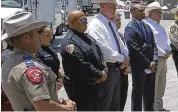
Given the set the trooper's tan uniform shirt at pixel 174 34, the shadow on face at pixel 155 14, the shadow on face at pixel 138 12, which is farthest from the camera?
the trooper's tan uniform shirt at pixel 174 34

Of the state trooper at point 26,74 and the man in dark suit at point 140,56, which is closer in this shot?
the state trooper at point 26,74

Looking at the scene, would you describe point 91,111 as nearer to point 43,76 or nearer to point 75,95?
point 75,95

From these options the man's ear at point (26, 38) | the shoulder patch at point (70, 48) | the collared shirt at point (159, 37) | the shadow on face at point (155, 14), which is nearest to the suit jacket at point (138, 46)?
the collared shirt at point (159, 37)

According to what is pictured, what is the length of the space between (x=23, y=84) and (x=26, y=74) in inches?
2.9

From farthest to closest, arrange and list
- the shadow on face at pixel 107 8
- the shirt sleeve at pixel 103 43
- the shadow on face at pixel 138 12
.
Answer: the shadow on face at pixel 138 12, the shadow on face at pixel 107 8, the shirt sleeve at pixel 103 43

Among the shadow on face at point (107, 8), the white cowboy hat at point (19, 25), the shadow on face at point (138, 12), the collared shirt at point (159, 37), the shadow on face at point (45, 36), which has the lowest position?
the collared shirt at point (159, 37)

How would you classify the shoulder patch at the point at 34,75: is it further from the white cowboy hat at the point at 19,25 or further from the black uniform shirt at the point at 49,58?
the black uniform shirt at the point at 49,58

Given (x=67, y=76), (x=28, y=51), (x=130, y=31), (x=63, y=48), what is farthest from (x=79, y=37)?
(x=28, y=51)

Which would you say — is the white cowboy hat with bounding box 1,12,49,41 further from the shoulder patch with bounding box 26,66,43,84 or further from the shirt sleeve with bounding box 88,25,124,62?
the shirt sleeve with bounding box 88,25,124,62

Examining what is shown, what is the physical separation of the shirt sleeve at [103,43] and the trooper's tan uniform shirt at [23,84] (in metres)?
1.94

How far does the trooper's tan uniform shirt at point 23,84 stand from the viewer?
246 centimetres

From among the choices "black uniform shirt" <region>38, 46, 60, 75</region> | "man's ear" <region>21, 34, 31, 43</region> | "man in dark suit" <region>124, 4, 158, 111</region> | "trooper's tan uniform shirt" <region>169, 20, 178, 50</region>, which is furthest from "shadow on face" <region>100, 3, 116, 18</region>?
"man's ear" <region>21, 34, 31, 43</region>

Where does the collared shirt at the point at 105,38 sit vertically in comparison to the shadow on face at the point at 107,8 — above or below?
below

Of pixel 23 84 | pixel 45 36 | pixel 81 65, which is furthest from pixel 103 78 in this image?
pixel 23 84
